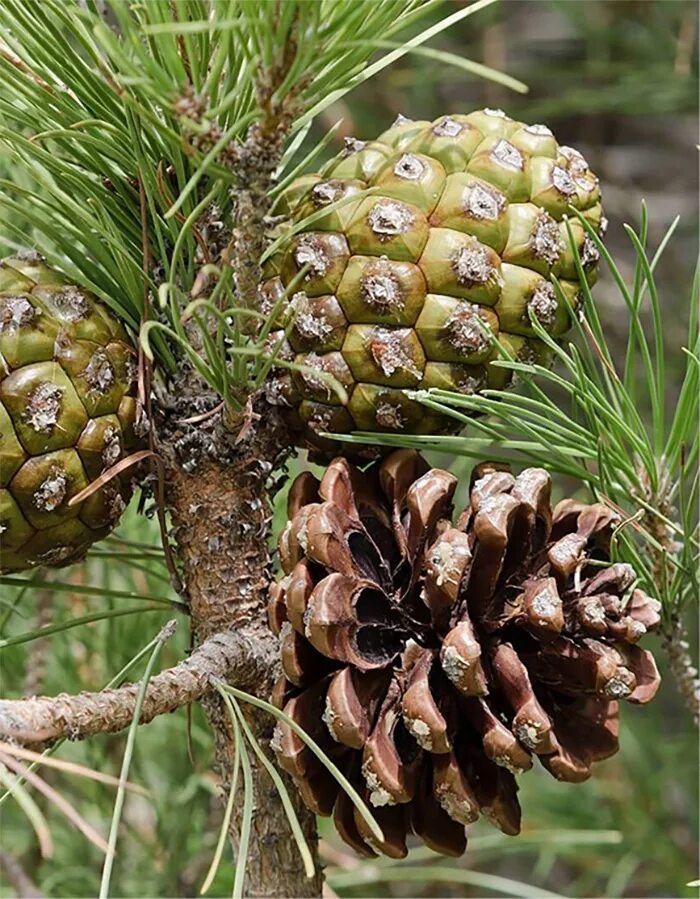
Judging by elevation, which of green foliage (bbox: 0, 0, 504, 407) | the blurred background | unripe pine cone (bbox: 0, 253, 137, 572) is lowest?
the blurred background

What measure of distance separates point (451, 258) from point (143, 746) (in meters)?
0.52

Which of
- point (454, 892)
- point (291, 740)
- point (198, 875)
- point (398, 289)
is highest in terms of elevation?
point (398, 289)

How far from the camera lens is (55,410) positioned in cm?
41

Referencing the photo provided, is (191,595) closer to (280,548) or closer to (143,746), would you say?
(280,548)

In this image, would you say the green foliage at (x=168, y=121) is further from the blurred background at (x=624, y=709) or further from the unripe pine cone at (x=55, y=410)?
the blurred background at (x=624, y=709)

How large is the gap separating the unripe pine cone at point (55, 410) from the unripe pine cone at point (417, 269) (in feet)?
0.21

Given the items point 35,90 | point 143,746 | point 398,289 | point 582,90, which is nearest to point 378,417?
point 398,289

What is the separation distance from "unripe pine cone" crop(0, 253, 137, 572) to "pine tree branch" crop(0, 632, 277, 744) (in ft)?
0.20

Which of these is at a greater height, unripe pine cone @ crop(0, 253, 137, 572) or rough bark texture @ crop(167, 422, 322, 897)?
unripe pine cone @ crop(0, 253, 137, 572)

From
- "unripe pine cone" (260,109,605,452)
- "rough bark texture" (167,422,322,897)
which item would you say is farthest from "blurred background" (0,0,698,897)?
"unripe pine cone" (260,109,605,452)

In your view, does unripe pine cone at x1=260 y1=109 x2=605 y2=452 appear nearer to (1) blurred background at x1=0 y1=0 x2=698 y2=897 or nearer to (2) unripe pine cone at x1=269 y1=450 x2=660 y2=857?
(2) unripe pine cone at x1=269 y1=450 x2=660 y2=857

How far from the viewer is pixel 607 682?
415mm

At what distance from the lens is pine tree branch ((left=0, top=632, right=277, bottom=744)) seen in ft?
1.14

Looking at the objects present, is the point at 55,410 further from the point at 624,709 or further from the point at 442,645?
the point at 624,709
